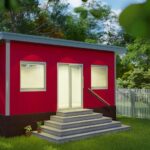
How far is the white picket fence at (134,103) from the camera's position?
14.8 meters

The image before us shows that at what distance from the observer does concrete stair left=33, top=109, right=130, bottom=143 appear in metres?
9.75

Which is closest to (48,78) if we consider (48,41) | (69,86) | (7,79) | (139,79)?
(69,86)

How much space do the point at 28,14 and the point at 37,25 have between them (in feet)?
4.70

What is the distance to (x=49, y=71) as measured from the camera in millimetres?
11391

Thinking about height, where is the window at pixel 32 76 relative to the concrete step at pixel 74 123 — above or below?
above

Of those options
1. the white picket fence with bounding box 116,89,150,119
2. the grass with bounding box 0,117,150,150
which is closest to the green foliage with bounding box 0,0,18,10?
the grass with bounding box 0,117,150,150

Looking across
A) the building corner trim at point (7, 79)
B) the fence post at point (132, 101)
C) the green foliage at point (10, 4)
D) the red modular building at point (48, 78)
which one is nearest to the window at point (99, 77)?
the red modular building at point (48, 78)

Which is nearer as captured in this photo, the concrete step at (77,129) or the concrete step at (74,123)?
the concrete step at (77,129)

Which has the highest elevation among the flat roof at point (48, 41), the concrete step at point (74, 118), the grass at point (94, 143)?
the flat roof at point (48, 41)

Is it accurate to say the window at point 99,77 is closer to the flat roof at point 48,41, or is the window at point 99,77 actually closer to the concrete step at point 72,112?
the flat roof at point 48,41

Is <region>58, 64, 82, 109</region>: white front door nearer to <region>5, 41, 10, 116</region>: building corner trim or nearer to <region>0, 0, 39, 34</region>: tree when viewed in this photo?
<region>5, 41, 10, 116</region>: building corner trim

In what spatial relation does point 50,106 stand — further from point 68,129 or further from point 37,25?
point 37,25

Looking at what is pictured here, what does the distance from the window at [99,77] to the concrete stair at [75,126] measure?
1491 mm

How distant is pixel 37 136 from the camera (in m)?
10.3
